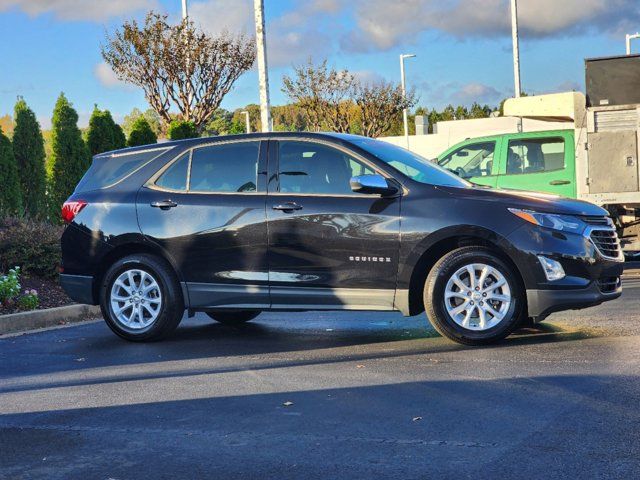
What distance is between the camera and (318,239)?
28.3 ft

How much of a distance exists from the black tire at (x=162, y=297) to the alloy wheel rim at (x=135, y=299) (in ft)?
0.10

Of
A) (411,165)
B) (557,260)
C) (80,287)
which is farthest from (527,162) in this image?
(80,287)

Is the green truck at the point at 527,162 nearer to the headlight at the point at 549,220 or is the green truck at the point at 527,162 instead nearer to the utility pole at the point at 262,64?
the utility pole at the point at 262,64

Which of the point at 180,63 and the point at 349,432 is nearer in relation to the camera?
the point at 349,432

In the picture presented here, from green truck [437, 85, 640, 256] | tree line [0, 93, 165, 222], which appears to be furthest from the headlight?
tree line [0, 93, 165, 222]

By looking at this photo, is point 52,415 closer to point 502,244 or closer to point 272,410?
point 272,410

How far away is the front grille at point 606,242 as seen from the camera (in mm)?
8344

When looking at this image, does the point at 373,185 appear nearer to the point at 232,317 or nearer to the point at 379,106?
the point at 232,317

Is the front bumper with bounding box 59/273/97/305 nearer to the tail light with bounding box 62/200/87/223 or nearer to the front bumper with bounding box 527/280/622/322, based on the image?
the tail light with bounding box 62/200/87/223

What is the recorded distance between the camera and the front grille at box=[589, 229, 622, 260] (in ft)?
27.4

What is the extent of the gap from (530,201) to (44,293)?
6.71 meters

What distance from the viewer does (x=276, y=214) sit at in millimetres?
8789

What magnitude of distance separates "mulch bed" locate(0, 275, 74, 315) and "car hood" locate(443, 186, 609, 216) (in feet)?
18.4

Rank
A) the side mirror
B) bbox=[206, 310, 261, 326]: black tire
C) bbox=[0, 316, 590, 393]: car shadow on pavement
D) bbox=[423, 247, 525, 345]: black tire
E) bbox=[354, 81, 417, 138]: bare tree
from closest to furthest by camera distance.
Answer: bbox=[0, 316, 590, 393]: car shadow on pavement < bbox=[423, 247, 525, 345]: black tire < the side mirror < bbox=[206, 310, 261, 326]: black tire < bbox=[354, 81, 417, 138]: bare tree
